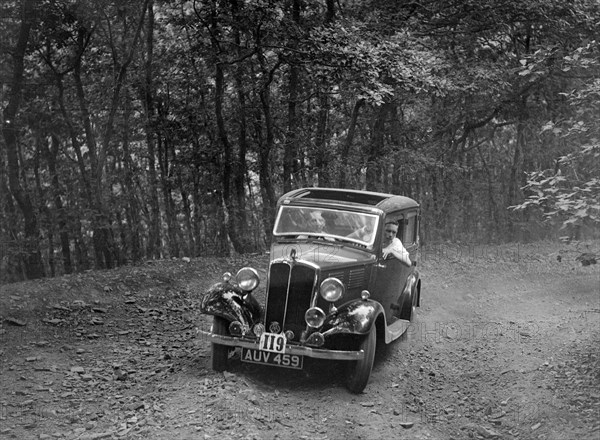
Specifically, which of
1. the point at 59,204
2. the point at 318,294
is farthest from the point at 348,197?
the point at 59,204

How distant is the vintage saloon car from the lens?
239 inches

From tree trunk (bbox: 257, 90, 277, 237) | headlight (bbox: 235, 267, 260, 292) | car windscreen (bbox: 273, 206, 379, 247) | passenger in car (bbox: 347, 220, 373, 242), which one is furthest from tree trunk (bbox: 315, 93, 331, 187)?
headlight (bbox: 235, 267, 260, 292)

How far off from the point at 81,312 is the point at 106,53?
8.55 m

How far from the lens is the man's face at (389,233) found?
7283mm

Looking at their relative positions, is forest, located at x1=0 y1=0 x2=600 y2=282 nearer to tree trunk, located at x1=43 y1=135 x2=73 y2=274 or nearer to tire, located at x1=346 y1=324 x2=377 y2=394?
tree trunk, located at x1=43 y1=135 x2=73 y2=274

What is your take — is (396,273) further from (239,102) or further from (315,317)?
(239,102)

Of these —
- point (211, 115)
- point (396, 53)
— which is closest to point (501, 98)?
point (396, 53)

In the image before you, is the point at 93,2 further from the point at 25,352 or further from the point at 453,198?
the point at 453,198

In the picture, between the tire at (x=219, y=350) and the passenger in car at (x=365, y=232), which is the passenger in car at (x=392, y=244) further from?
the tire at (x=219, y=350)

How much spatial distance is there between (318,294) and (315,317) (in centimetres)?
33

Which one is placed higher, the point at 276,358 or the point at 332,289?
the point at 332,289

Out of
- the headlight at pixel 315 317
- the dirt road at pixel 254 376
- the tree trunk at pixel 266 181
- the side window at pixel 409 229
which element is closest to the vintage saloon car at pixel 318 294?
the headlight at pixel 315 317

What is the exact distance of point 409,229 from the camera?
8.70 m

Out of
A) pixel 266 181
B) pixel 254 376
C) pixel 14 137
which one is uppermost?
pixel 14 137
